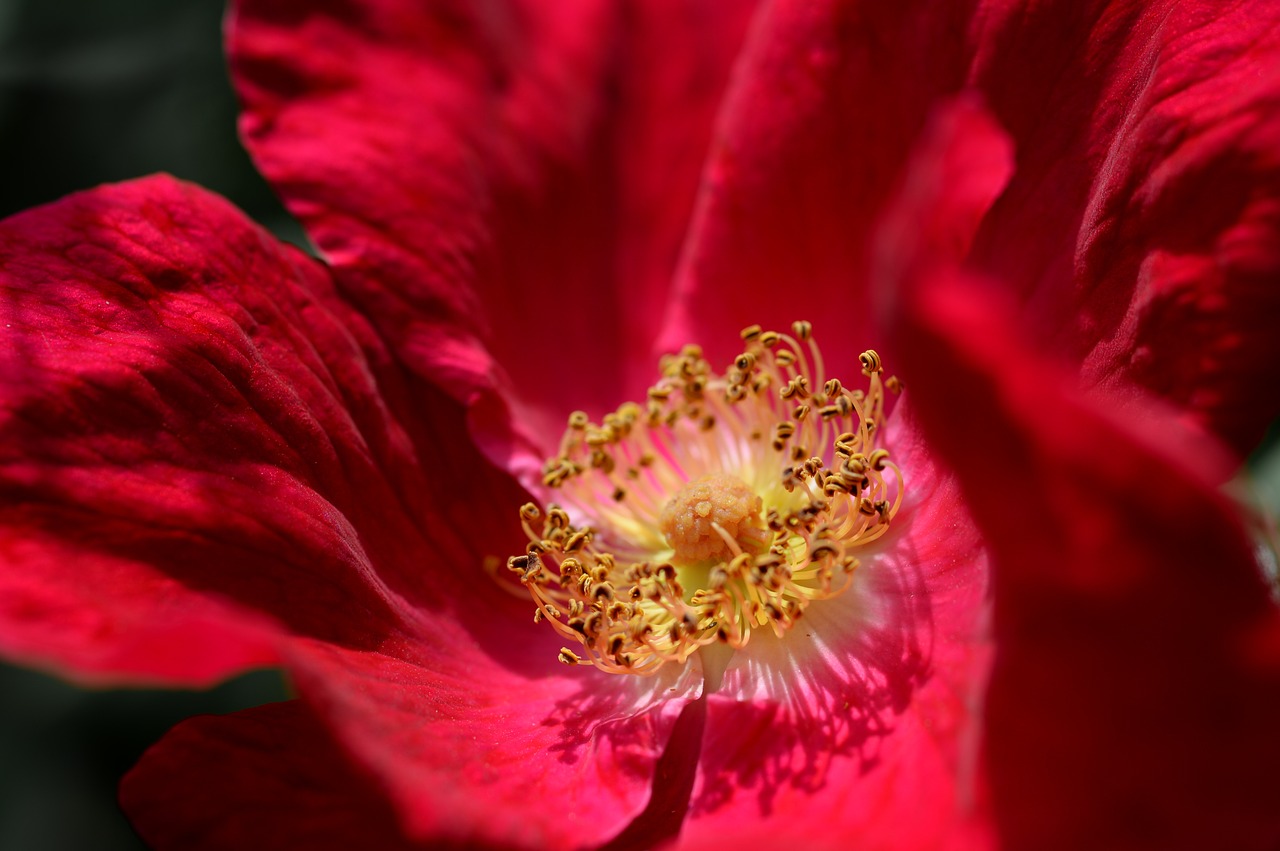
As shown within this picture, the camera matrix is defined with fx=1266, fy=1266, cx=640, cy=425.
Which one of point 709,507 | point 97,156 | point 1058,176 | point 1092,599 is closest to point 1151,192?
point 1058,176

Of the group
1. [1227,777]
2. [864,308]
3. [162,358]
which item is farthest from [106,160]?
[1227,777]

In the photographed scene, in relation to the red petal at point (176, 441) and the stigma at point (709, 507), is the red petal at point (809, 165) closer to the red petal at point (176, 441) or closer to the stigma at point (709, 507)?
the stigma at point (709, 507)

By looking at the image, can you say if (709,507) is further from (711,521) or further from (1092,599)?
(1092,599)


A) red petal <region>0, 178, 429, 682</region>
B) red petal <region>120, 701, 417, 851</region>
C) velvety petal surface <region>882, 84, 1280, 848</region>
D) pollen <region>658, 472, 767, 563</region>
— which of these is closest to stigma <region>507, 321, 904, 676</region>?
pollen <region>658, 472, 767, 563</region>

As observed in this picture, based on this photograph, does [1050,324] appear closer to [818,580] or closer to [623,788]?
[818,580]

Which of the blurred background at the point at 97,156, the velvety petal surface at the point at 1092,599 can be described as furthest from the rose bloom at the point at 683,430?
the blurred background at the point at 97,156
